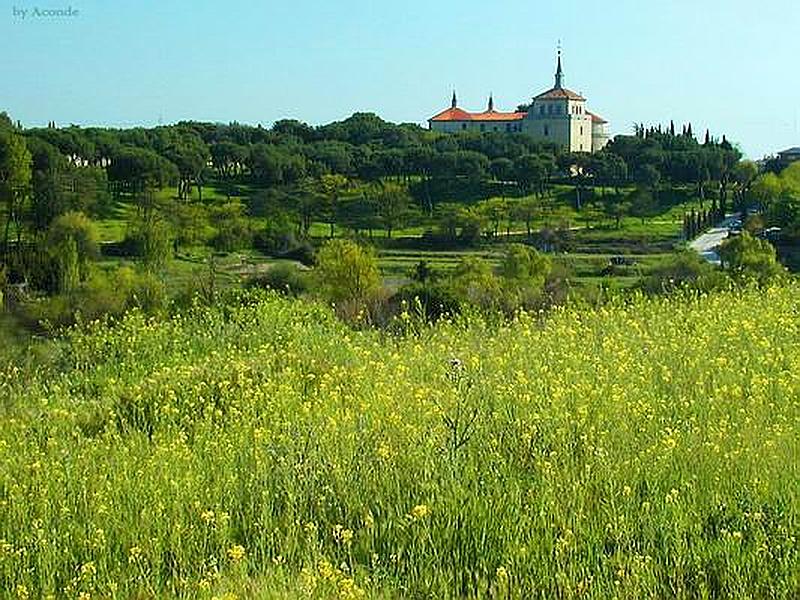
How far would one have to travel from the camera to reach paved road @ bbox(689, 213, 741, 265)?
4926 cm

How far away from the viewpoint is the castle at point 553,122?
105312 millimetres

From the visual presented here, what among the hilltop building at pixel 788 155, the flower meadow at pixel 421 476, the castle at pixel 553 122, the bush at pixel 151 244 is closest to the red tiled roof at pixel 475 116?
the castle at pixel 553 122

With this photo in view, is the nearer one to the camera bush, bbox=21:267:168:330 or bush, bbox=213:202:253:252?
bush, bbox=21:267:168:330

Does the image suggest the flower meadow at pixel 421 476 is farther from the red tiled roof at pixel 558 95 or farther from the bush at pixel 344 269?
the red tiled roof at pixel 558 95

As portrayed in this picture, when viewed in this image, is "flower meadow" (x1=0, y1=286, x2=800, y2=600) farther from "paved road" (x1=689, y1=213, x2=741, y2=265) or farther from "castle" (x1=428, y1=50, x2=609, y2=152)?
"castle" (x1=428, y1=50, x2=609, y2=152)

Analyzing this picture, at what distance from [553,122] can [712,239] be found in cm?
5198

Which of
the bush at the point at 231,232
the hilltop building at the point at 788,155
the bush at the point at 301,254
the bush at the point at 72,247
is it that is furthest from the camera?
the hilltop building at the point at 788,155

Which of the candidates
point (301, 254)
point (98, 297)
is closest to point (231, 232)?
point (301, 254)

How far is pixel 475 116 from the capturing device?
116875mm

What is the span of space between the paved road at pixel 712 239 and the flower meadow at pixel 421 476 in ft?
134

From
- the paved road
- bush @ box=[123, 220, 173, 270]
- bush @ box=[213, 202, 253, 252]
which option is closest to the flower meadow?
bush @ box=[123, 220, 173, 270]

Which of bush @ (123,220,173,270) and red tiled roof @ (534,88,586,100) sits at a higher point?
red tiled roof @ (534,88,586,100)

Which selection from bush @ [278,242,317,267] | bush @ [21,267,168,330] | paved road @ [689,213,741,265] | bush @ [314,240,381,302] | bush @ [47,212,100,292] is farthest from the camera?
bush @ [278,242,317,267]

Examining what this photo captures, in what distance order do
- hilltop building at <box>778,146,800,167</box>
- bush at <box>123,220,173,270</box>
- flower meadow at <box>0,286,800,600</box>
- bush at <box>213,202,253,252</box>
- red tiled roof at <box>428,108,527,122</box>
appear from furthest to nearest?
1. red tiled roof at <box>428,108,527,122</box>
2. hilltop building at <box>778,146,800,167</box>
3. bush at <box>213,202,253,252</box>
4. bush at <box>123,220,173,270</box>
5. flower meadow at <box>0,286,800,600</box>
